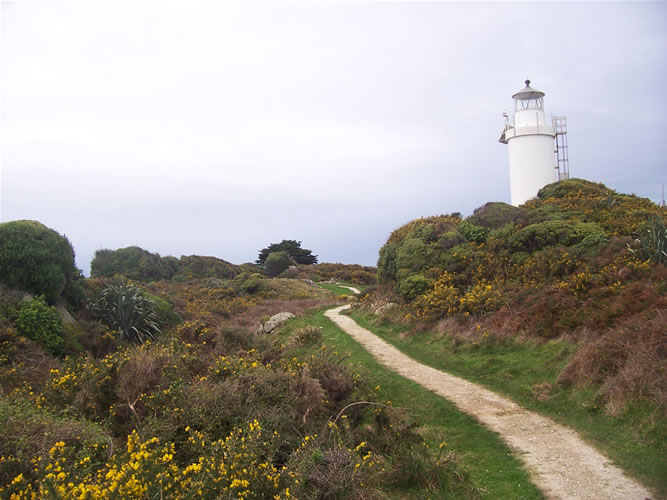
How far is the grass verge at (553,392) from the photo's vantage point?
589cm

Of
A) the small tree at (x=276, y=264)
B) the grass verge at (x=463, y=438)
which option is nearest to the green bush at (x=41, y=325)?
the grass verge at (x=463, y=438)

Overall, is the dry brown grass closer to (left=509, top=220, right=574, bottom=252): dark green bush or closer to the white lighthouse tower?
(left=509, top=220, right=574, bottom=252): dark green bush

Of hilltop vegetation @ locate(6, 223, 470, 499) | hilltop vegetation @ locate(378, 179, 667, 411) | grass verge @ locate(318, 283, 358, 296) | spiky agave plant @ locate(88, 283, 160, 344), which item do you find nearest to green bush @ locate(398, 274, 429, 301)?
hilltop vegetation @ locate(378, 179, 667, 411)

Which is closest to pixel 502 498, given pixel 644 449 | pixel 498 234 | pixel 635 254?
pixel 644 449

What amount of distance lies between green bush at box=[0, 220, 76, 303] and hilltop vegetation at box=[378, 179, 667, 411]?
10.4 metres

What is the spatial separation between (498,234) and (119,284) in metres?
13.0

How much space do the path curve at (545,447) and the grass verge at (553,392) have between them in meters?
0.20

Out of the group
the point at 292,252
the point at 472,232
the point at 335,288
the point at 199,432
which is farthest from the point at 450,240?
the point at 292,252

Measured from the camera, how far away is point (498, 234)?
17062mm

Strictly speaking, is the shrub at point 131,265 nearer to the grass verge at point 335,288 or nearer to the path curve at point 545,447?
the grass verge at point 335,288

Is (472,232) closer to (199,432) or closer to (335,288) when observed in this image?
(199,432)

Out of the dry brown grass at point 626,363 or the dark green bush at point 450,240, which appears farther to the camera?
the dark green bush at point 450,240

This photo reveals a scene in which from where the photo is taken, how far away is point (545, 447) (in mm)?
6316

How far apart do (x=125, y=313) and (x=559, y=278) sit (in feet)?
40.4
